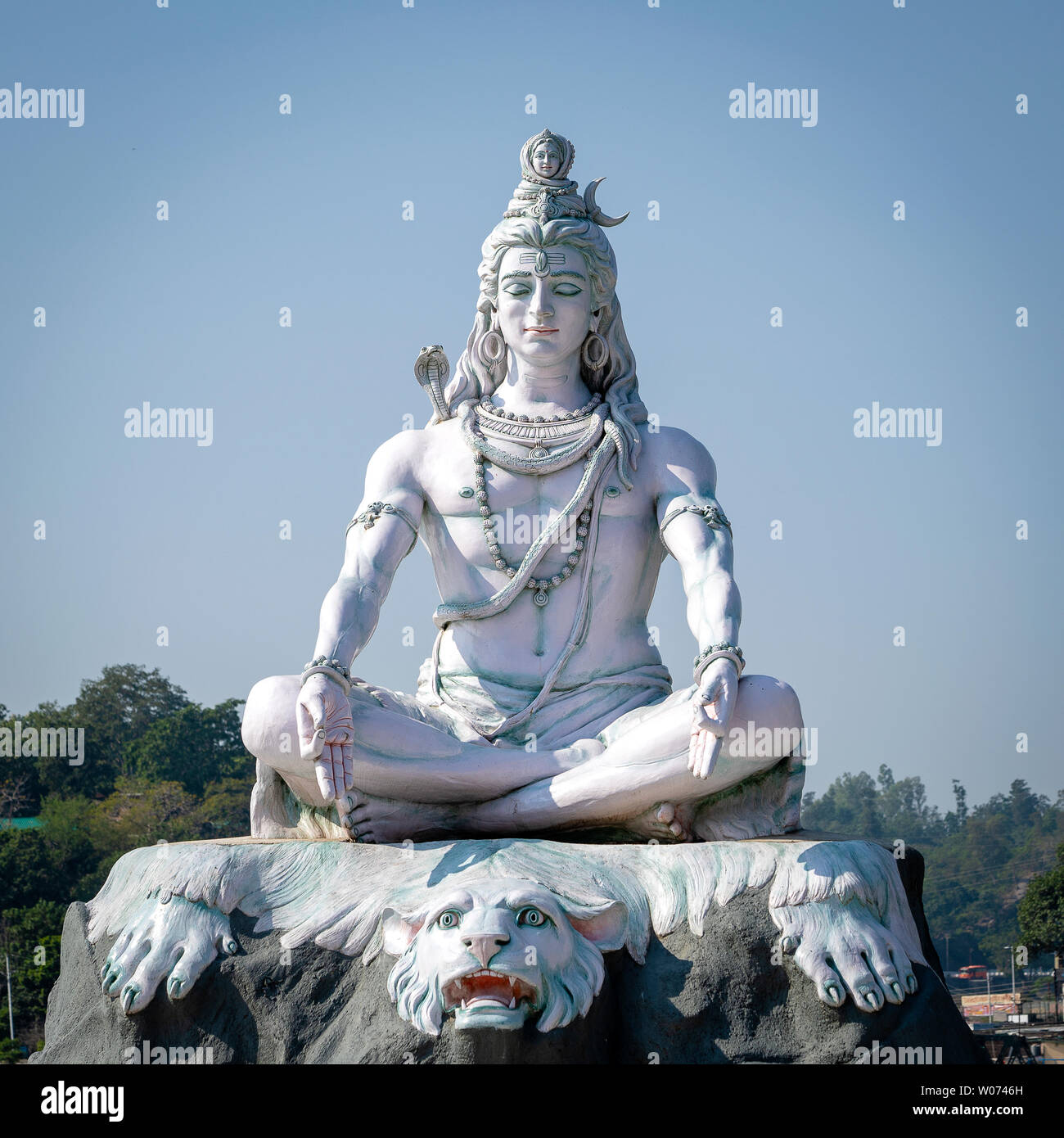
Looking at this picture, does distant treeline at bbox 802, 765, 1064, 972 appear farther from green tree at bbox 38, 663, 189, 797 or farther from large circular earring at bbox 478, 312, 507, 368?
large circular earring at bbox 478, 312, 507, 368

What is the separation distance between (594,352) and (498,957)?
3239 millimetres

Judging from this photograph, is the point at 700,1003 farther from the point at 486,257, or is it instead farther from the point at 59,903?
the point at 59,903

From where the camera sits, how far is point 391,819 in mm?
6949

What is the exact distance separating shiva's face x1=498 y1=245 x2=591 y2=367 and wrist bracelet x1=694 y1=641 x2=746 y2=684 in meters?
1.76

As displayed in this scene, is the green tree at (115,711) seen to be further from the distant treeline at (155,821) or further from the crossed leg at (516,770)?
the crossed leg at (516,770)

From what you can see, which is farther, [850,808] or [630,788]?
[850,808]

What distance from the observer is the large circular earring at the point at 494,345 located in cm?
793

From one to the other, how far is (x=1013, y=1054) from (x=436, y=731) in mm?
5767

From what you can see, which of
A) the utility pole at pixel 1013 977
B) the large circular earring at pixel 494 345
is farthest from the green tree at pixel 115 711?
the large circular earring at pixel 494 345

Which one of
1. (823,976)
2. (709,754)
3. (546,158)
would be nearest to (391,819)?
(709,754)

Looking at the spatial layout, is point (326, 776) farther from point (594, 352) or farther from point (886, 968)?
point (594, 352)

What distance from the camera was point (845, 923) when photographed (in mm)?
6203

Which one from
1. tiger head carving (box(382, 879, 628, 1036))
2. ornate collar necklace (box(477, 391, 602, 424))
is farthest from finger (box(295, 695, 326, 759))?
ornate collar necklace (box(477, 391, 602, 424))
